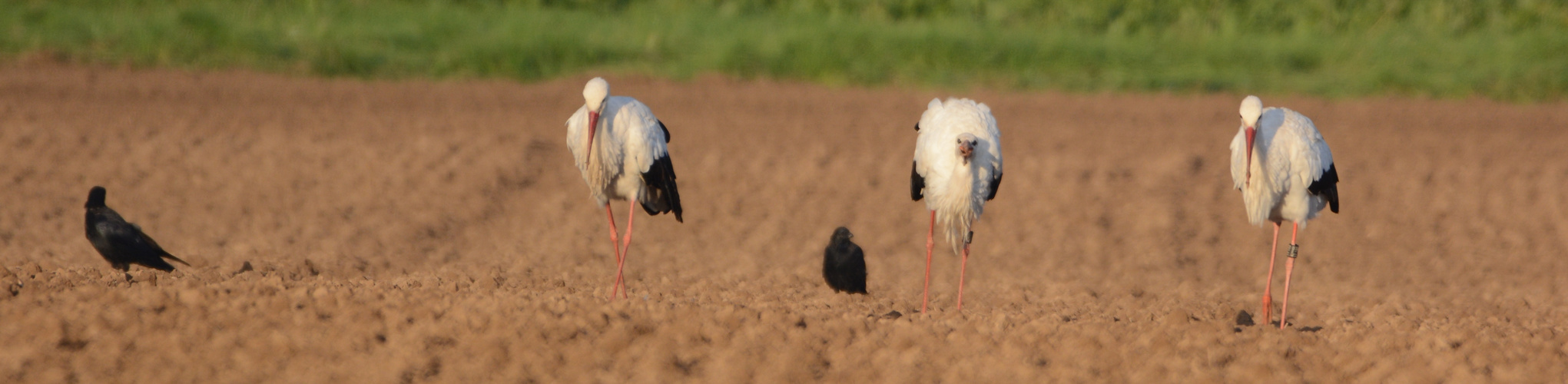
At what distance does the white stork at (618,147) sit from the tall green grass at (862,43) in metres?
8.94

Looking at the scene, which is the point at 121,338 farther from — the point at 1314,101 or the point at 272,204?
the point at 1314,101

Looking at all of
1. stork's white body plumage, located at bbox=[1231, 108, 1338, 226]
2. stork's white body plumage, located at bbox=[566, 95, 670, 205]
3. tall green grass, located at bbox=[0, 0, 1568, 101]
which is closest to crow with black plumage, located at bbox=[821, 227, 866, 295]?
stork's white body plumage, located at bbox=[566, 95, 670, 205]

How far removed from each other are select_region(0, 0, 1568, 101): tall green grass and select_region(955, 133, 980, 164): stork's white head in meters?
9.32

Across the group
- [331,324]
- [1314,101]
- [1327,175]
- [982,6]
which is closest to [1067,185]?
[1327,175]

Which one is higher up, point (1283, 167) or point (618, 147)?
point (1283, 167)

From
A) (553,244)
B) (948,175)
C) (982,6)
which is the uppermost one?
(982,6)

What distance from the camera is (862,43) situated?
17.8 m

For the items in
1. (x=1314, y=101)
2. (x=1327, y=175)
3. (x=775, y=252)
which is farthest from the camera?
(x=1314, y=101)

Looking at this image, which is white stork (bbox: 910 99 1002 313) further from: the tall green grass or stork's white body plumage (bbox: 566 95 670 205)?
the tall green grass

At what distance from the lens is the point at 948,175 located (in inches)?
283

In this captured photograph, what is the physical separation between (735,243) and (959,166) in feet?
10.9

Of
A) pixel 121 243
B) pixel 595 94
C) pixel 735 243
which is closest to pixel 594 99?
pixel 595 94

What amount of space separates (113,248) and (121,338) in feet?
6.27

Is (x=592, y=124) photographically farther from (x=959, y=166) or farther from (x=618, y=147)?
(x=959, y=166)
